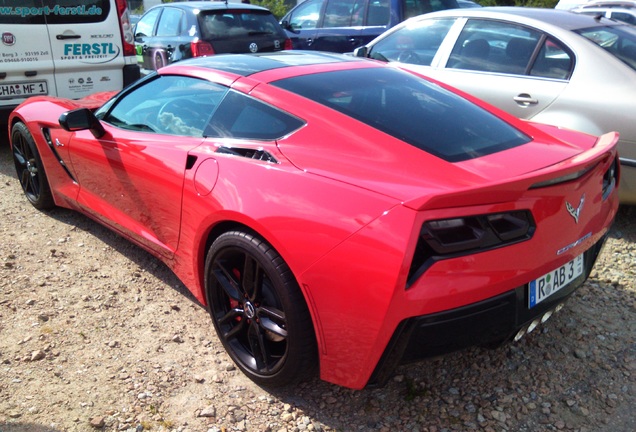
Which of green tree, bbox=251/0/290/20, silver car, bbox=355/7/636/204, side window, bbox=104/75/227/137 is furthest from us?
green tree, bbox=251/0/290/20

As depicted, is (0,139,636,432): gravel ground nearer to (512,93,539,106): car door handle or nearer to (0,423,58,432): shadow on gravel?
(0,423,58,432): shadow on gravel

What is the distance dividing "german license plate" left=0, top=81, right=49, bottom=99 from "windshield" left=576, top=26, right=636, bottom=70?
4.86 meters

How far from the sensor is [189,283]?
10.2 feet

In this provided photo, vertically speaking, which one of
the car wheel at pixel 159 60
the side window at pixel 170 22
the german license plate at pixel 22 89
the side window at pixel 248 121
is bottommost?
the car wheel at pixel 159 60

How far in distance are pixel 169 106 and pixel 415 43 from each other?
2910 mm

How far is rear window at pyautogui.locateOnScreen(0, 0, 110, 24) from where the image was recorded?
18.6 feet

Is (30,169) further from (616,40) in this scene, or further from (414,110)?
(616,40)

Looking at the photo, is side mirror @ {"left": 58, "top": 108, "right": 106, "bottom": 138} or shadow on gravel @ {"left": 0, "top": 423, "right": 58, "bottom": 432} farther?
side mirror @ {"left": 58, "top": 108, "right": 106, "bottom": 138}

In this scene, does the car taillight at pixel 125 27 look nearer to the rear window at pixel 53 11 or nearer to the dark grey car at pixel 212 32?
the rear window at pixel 53 11

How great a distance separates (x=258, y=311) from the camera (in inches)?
103

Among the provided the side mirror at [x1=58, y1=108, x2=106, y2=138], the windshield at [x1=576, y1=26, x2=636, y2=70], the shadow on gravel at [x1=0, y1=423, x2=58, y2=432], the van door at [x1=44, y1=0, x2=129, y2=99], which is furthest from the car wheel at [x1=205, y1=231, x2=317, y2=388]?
the van door at [x1=44, y1=0, x2=129, y2=99]

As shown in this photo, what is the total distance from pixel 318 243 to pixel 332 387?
2.75ft

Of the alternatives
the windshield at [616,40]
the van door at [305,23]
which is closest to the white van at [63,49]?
the van door at [305,23]

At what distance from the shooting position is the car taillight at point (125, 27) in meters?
6.42
